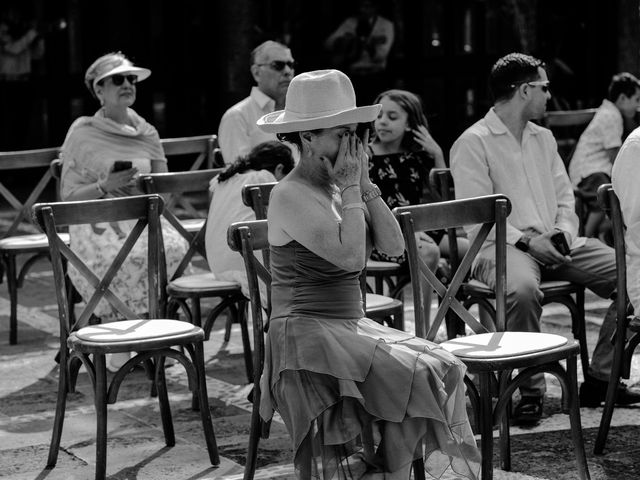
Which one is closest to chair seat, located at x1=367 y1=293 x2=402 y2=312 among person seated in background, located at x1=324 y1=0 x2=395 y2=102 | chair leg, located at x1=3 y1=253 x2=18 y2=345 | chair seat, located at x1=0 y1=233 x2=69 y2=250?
chair seat, located at x1=0 y1=233 x2=69 y2=250

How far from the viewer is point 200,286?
6.19m

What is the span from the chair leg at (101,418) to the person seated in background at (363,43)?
9240mm

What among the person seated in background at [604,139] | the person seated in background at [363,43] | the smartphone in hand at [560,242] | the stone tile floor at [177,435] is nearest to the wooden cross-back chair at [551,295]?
the smartphone in hand at [560,242]

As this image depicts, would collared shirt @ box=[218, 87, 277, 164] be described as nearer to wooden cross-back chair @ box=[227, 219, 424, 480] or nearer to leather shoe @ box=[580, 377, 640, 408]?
leather shoe @ box=[580, 377, 640, 408]

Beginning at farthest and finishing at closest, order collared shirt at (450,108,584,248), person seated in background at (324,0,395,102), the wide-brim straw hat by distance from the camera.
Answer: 1. person seated in background at (324,0,395,102)
2. collared shirt at (450,108,584,248)
3. the wide-brim straw hat

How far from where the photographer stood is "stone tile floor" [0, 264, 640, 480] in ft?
16.7

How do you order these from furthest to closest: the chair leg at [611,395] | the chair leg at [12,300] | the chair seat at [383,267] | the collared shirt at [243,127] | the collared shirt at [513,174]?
the collared shirt at [243,127] < the chair leg at [12,300] < the chair seat at [383,267] < the collared shirt at [513,174] < the chair leg at [611,395]

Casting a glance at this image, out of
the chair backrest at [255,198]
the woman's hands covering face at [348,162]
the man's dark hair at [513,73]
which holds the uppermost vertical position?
the man's dark hair at [513,73]

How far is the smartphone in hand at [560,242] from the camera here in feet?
19.7

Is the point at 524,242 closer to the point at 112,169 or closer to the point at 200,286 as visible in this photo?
the point at 200,286

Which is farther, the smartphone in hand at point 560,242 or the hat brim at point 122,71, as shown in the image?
the hat brim at point 122,71

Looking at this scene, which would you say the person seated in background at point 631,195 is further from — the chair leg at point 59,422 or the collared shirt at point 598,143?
the collared shirt at point 598,143

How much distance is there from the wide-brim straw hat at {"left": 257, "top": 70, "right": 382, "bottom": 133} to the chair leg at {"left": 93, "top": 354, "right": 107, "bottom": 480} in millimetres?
1134

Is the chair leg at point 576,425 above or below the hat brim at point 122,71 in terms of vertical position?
below
